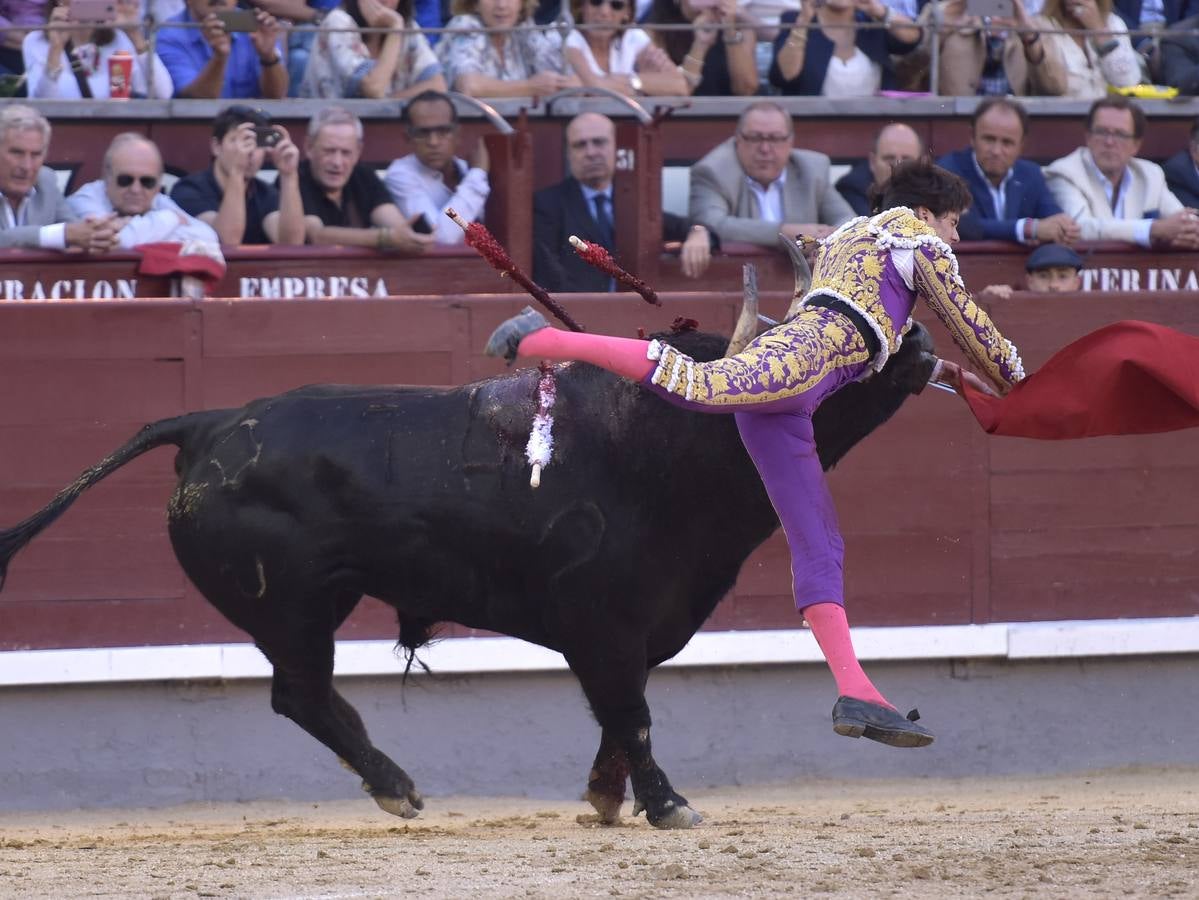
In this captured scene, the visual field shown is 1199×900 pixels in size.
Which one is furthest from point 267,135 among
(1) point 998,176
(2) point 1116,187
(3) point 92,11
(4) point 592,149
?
(2) point 1116,187

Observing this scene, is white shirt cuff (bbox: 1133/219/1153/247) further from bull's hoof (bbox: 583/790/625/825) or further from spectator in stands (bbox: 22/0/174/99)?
spectator in stands (bbox: 22/0/174/99)

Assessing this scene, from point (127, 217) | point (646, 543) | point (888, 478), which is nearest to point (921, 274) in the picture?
point (646, 543)

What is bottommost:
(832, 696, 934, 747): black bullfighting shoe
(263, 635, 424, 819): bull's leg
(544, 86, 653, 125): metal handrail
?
(263, 635, 424, 819): bull's leg

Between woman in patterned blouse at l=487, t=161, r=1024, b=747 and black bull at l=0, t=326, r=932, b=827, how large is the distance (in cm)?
15

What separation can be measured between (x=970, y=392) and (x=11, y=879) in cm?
266

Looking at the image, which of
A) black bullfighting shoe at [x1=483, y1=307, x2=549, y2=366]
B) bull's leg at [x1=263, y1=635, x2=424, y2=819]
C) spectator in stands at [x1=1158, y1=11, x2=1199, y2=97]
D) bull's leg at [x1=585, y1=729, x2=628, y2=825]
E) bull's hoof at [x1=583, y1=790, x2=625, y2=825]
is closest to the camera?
black bullfighting shoe at [x1=483, y1=307, x2=549, y2=366]

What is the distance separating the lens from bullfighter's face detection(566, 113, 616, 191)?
24.2 ft

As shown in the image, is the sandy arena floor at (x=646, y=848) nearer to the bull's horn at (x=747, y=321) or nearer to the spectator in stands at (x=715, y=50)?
the bull's horn at (x=747, y=321)

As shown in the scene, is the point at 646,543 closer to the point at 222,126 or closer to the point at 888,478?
the point at 888,478

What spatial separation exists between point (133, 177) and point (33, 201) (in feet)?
1.17

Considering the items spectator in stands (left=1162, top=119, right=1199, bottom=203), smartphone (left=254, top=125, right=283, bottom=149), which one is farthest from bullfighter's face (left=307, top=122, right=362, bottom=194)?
spectator in stands (left=1162, top=119, right=1199, bottom=203)

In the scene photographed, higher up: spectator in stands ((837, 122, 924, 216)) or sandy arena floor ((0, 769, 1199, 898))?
spectator in stands ((837, 122, 924, 216))

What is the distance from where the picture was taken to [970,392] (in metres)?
5.23

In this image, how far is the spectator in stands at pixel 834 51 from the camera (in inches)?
332
